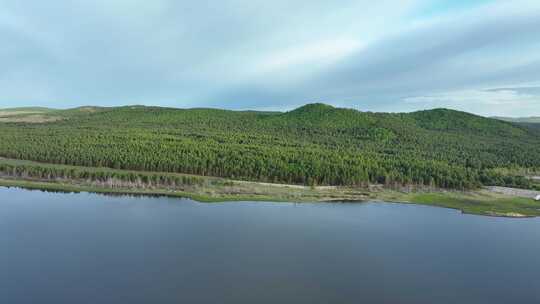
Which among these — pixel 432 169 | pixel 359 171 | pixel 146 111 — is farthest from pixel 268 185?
→ pixel 146 111

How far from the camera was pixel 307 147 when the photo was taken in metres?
90.9

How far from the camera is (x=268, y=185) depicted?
2426 inches

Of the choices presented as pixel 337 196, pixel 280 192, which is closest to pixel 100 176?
pixel 280 192

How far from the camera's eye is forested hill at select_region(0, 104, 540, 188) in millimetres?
66500

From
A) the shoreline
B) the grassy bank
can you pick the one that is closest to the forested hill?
the grassy bank

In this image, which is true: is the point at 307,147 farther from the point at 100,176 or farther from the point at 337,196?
the point at 100,176

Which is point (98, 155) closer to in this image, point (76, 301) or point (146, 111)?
point (76, 301)

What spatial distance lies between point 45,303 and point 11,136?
292 feet

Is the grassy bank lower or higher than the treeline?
lower

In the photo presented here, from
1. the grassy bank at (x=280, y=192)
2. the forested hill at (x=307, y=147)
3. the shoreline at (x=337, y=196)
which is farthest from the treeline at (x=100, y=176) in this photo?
the forested hill at (x=307, y=147)

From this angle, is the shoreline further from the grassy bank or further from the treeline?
the treeline

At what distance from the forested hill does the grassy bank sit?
3.69m

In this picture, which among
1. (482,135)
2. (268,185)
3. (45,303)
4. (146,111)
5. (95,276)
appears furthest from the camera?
(146,111)

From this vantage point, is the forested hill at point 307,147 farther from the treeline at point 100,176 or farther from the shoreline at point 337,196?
the treeline at point 100,176
